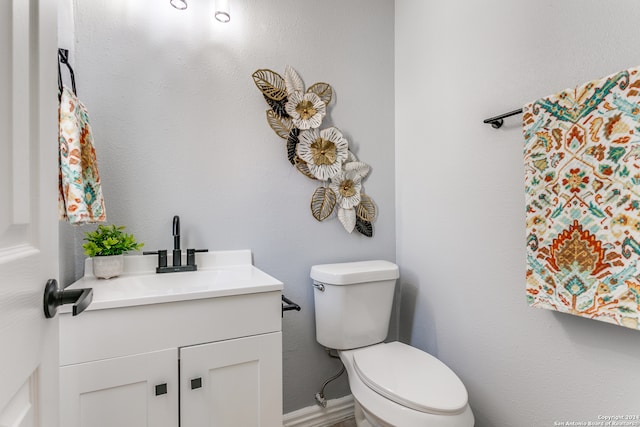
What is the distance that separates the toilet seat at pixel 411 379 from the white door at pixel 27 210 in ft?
3.10

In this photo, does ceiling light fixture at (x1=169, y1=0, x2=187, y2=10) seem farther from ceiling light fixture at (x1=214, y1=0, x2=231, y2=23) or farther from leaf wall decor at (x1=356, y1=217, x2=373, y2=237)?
leaf wall decor at (x1=356, y1=217, x2=373, y2=237)

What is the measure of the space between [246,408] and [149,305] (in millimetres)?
461

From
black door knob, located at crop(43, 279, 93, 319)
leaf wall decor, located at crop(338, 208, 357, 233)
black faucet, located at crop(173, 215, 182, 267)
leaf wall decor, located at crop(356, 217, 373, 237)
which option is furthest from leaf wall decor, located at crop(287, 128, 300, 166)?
black door knob, located at crop(43, 279, 93, 319)

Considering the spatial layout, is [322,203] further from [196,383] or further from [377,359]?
[196,383]

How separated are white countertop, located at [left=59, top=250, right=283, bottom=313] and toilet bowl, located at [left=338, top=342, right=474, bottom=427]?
1.73ft

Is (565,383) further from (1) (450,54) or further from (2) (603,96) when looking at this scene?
(1) (450,54)

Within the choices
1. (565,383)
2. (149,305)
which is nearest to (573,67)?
(565,383)

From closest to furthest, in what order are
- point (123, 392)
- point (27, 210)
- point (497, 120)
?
1. point (27, 210)
2. point (123, 392)
3. point (497, 120)

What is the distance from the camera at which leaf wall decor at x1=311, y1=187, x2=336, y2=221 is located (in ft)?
5.29

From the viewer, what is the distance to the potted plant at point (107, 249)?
45.1 inches

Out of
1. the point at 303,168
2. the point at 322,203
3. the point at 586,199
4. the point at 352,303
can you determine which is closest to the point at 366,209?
the point at 322,203

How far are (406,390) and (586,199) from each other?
834 millimetres

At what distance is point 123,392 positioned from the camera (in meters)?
0.88

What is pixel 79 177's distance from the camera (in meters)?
0.96
